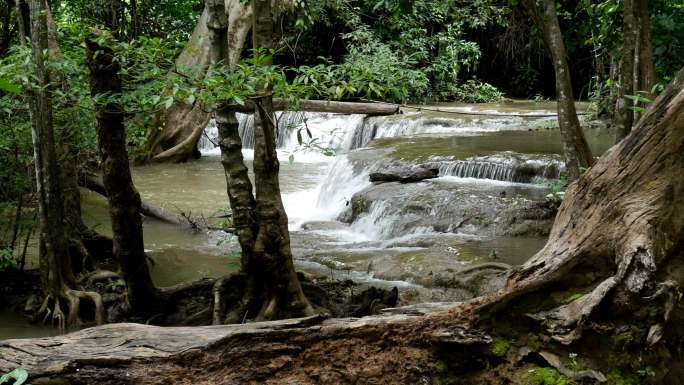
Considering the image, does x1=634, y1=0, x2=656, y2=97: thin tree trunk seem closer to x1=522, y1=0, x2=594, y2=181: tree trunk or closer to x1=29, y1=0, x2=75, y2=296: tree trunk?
x1=522, y1=0, x2=594, y2=181: tree trunk

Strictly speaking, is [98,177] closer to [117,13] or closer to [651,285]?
[651,285]

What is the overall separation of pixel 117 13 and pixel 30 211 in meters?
14.7

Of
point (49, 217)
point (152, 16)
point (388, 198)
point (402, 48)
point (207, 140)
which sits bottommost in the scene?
point (388, 198)

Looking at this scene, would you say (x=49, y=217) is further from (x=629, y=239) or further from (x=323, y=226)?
Result: (x=323, y=226)

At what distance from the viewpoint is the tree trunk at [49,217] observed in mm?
5898

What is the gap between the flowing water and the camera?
315 inches

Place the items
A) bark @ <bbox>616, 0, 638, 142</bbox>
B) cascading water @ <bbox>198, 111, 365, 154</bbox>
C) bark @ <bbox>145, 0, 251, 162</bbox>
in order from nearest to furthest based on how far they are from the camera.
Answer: bark @ <bbox>616, 0, 638, 142</bbox> < bark @ <bbox>145, 0, 251, 162</bbox> < cascading water @ <bbox>198, 111, 365, 154</bbox>

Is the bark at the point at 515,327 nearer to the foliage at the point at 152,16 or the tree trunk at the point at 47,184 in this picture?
the tree trunk at the point at 47,184

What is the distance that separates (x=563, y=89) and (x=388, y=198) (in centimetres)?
354

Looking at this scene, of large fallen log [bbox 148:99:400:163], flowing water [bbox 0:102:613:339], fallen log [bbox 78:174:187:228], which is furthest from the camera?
large fallen log [bbox 148:99:400:163]

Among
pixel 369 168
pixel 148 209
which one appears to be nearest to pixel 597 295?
pixel 148 209

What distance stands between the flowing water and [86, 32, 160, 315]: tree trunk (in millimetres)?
797

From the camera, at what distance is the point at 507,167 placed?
444 inches

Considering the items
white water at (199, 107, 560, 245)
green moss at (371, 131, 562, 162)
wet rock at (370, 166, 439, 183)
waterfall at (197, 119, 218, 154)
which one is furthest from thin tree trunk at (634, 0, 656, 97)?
waterfall at (197, 119, 218, 154)
